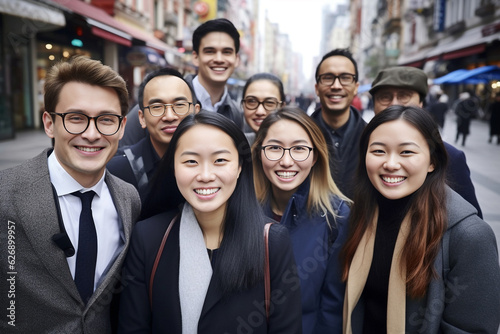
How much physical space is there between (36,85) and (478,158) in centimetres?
1503

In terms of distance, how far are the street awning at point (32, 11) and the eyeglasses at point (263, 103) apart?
700 cm

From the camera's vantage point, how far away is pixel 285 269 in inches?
76.1

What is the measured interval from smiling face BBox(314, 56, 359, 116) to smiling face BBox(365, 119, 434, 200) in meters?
1.84

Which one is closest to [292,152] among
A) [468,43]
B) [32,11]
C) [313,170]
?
[313,170]

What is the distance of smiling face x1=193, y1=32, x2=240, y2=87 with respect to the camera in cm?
412

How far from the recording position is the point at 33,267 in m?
1.75

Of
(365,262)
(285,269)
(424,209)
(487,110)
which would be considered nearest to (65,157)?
(285,269)

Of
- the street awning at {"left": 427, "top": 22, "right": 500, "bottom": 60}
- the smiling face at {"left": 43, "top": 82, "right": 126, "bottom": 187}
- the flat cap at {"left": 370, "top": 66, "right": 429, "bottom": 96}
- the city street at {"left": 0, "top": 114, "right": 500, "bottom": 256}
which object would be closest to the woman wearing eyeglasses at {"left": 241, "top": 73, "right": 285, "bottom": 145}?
the flat cap at {"left": 370, "top": 66, "right": 429, "bottom": 96}

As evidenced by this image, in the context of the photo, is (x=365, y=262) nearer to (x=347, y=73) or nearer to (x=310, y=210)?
(x=310, y=210)

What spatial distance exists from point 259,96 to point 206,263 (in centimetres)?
242

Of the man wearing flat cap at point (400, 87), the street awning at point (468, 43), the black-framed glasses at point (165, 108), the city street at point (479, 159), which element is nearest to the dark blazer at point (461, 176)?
the man wearing flat cap at point (400, 87)

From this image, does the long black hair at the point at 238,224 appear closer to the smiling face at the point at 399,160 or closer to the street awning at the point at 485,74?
the smiling face at the point at 399,160

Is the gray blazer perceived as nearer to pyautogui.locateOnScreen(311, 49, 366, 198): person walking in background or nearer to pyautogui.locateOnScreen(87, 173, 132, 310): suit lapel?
pyautogui.locateOnScreen(87, 173, 132, 310): suit lapel

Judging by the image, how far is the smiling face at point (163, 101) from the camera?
310cm
